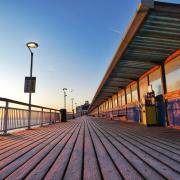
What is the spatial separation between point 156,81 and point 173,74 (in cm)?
185

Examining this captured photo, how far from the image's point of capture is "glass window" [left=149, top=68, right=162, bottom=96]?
9.17 metres

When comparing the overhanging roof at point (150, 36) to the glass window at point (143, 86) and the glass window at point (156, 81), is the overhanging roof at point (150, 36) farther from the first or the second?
the glass window at point (143, 86)

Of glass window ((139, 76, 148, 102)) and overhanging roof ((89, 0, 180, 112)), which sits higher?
overhanging roof ((89, 0, 180, 112))

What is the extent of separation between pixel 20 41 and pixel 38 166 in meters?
9.95

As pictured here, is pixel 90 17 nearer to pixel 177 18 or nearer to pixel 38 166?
pixel 177 18

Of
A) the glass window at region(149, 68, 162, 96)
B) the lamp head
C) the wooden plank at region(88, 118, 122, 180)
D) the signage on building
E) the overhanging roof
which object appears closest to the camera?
the wooden plank at region(88, 118, 122, 180)

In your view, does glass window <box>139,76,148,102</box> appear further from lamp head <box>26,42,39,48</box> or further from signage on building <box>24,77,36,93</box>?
lamp head <box>26,42,39,48</box>

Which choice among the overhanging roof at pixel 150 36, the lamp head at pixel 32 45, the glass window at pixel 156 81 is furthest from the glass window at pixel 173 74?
the lamp head at pixel 32 45

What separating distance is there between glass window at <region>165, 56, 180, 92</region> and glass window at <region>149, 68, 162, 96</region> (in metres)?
0.87

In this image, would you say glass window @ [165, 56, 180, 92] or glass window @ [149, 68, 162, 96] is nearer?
glass window @ [165, 56, 180, 92]

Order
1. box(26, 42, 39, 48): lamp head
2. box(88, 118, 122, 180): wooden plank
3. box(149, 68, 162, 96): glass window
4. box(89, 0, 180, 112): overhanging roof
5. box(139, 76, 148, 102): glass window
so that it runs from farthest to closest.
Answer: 1. box(139, 76, 148, 102): glass window
2. box(26, 42, 39, 48): lamp head
3. box(149, 68, 162, 96): glass window
4. box(89, 0, 180, 112): overhanging roof
5. box(88, 118, 122, 180): wooden plank

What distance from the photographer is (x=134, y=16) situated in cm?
458

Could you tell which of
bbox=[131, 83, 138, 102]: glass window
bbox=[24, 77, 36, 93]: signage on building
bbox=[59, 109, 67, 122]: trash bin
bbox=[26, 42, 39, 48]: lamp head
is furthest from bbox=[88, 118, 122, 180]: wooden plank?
bbox=[59, 109, 67, 122]: trash bin

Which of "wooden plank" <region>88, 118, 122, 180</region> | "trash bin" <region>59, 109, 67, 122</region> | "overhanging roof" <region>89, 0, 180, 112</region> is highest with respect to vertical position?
"overhanging roof" <region>89, 0, 180, 112</region>
